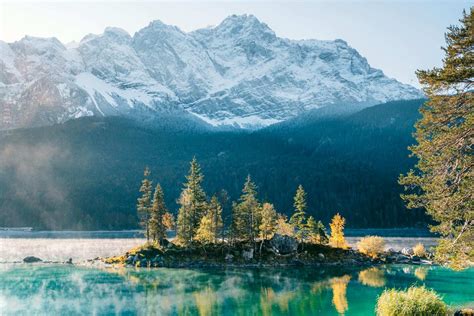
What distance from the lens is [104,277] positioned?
244 ft

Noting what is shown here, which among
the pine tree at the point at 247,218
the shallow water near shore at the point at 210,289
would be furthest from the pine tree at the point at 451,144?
the pine tree at the point at 247,218

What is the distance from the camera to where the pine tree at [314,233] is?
101000 mm

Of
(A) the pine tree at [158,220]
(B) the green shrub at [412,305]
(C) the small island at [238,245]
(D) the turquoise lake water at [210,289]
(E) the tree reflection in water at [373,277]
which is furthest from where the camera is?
(A) the pine tree at [158,220]

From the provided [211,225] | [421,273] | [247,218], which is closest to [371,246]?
[421,273]

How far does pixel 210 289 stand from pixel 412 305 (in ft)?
133

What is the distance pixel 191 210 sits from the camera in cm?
9775

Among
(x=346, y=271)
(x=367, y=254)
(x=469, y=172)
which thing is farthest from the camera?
(x=367, y=254)

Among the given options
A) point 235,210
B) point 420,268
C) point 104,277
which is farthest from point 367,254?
point 104,277

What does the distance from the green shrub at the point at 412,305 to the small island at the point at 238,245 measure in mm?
64563

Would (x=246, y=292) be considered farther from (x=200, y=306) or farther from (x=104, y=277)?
(x=104, y=277)

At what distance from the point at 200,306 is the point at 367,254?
5576 centimetres

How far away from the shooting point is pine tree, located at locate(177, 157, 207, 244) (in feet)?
311

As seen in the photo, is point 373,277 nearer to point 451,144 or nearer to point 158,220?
point 158,220

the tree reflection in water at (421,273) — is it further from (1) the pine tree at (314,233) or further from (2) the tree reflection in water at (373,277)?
(1) the pine tree at (314,233)
